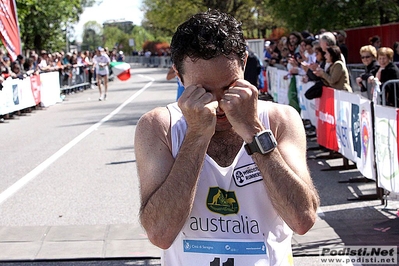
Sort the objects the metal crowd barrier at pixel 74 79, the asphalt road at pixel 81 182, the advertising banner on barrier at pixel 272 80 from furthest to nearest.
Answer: the metal crowd barrier at pixel 74 79
the advertising banner on barrier at pixel 272 80
the asphalt road at pixel 81 182

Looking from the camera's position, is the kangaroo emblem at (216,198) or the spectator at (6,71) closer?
the kangaroo emblem at (216,198)

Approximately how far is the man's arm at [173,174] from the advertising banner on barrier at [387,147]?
210 inches

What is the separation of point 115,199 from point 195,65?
679 cm

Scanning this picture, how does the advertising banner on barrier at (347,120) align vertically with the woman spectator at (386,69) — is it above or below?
below

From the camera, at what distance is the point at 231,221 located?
2.64 meters

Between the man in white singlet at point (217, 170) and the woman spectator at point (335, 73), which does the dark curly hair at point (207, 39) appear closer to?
the man in white singlet at point (217, 170)

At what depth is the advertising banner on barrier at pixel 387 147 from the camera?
7691 millimetres

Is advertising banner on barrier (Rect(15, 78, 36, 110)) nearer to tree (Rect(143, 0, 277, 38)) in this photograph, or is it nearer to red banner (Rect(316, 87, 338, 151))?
red banner (Rect(316, 87, 338, 151))

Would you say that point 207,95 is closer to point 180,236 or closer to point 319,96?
point 180,236

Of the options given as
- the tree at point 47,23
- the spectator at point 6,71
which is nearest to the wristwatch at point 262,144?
the spectator at point 6,71

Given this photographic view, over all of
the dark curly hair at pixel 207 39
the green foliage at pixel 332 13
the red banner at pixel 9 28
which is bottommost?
the dark curly hair at pixel 207 39

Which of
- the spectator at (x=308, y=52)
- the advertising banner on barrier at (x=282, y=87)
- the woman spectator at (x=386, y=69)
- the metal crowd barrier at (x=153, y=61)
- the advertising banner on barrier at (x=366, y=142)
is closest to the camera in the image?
the advertising banner on barrier at (x=366, y=142)

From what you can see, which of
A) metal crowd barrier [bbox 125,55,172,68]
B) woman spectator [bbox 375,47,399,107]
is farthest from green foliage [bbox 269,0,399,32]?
metal crowd barrier [bbox 125,55,172,68]

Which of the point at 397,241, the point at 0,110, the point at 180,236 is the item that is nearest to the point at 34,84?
the point at 0,110
